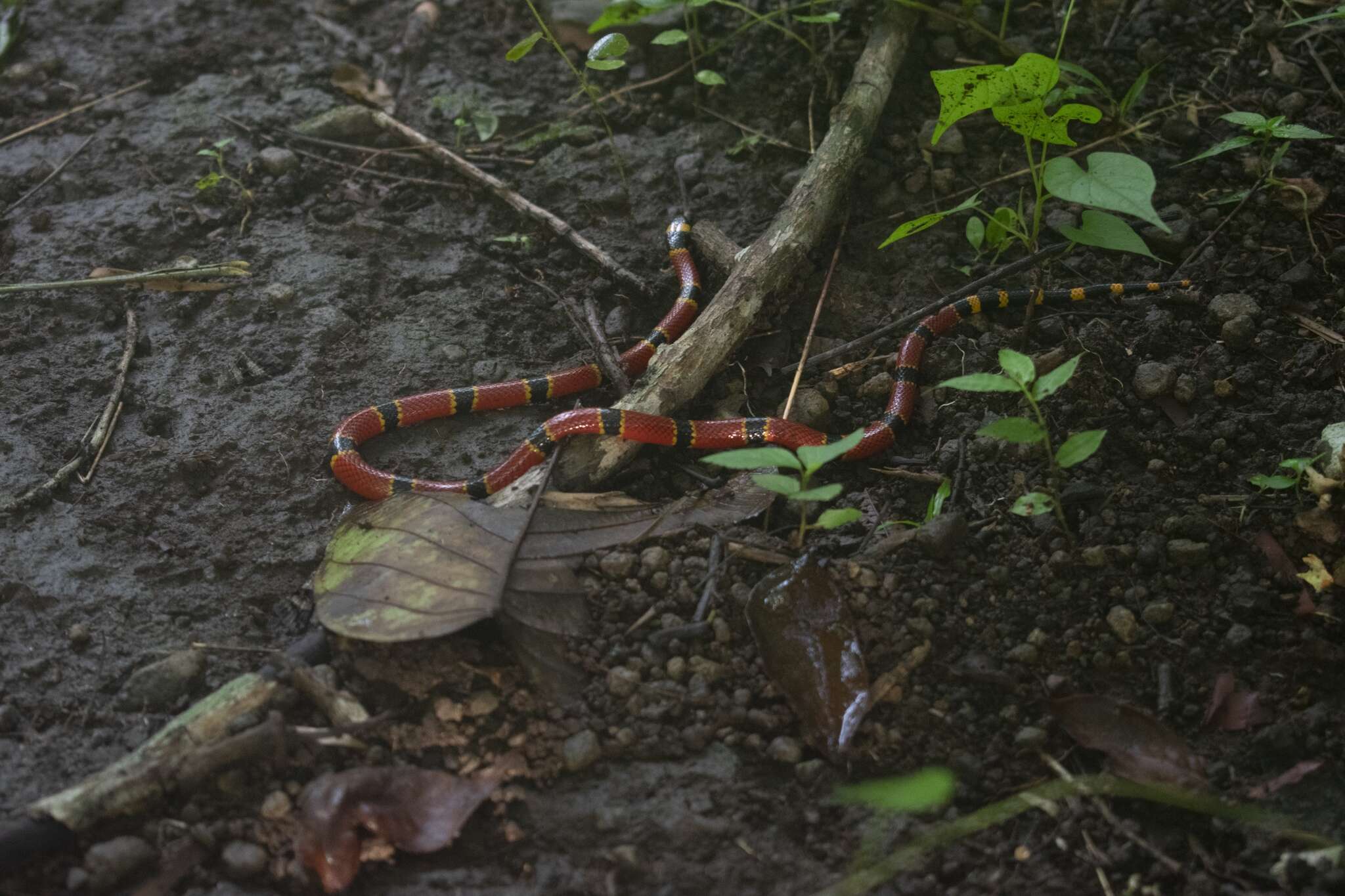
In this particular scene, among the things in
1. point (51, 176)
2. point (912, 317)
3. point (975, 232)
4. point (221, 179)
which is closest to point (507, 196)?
point (221, 179)

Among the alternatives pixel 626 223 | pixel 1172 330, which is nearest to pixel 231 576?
pixel 626 223

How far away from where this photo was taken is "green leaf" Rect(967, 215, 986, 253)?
14.1 ft

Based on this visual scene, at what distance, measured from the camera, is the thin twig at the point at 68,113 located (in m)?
5.45

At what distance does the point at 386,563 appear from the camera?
3.28 meters

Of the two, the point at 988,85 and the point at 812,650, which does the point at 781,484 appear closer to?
the point at 812,650

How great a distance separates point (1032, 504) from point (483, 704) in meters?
1.78

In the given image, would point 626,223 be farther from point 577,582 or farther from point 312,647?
point 312,647

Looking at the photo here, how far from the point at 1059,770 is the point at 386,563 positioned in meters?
2.12

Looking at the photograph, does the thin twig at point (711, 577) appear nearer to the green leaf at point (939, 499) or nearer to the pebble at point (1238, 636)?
the green leaf at point (939, 499)

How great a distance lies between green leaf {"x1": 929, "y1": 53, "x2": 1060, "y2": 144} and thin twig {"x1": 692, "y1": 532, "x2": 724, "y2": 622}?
1547 millimetres

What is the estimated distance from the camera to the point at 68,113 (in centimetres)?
556

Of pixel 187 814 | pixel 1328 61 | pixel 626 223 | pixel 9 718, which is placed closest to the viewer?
pixel 187 814

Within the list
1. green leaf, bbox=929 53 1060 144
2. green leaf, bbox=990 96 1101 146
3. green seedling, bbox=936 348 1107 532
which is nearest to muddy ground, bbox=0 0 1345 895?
green seedling, bbox=936 348 1107 532

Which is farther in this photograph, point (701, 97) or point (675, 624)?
point (701, 97)
